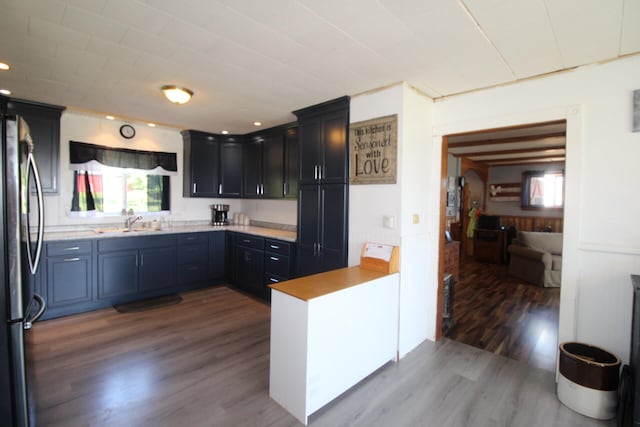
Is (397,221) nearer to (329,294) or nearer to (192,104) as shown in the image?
(329,294)

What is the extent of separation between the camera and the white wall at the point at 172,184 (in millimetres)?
3980

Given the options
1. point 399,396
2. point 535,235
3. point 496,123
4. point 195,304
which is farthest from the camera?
point 535,235

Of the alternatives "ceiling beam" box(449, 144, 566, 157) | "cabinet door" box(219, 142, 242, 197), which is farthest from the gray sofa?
"cabinet door" box(219, 142, 242, 197)

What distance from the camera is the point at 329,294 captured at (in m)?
2.08

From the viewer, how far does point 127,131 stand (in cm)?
443

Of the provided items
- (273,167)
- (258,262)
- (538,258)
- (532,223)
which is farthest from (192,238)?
(532,223)

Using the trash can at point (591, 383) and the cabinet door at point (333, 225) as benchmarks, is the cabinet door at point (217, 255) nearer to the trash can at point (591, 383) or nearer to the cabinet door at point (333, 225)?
the cabinet door at point (333, 225)

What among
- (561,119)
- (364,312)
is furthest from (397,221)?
(561,119)

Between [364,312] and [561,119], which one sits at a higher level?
[561,119]

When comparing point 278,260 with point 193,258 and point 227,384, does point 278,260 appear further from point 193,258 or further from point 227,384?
point 227,384

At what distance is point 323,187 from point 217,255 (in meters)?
2.41

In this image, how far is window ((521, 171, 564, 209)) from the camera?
7422mm

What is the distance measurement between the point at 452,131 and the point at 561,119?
840 millimetres

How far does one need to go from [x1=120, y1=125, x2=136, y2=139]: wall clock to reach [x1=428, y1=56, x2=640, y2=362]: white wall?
483 centimetres
